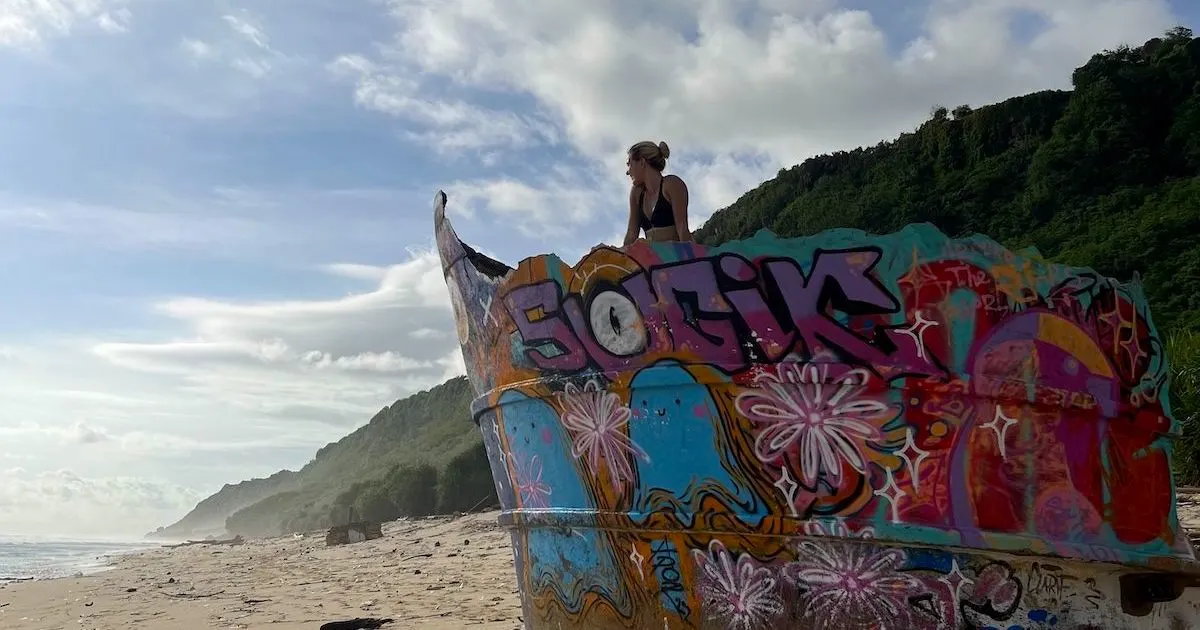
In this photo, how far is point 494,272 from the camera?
476 cm

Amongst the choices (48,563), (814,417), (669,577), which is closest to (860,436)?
(814,417)

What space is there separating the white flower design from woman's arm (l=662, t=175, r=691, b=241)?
142cm

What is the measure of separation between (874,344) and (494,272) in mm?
1955

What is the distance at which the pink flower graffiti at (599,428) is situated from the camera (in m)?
4.14

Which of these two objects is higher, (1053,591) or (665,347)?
(665,347)

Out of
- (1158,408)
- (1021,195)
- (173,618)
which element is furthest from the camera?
(1021,195)

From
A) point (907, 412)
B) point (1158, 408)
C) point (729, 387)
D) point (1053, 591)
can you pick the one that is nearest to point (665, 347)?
point (729, 387)

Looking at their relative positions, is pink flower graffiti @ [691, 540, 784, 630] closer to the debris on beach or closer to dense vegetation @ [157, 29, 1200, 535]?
the debris on beach

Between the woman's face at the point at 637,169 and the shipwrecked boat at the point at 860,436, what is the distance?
3.54 ft

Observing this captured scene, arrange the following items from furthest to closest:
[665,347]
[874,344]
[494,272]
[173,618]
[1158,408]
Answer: [173,618]
[494,272]
[1158,408]
[665,347]
[874,344]

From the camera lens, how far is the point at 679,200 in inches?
197

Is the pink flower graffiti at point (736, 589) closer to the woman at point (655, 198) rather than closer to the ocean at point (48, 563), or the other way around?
the woman at point (655, 198)

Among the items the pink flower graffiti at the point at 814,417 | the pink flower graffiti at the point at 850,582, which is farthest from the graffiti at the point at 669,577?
the pink flower graffiti at the point at 814,417

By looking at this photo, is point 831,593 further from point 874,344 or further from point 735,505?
point 874,344
